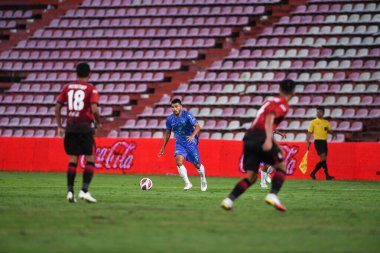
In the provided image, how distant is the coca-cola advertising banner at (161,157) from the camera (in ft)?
96.2

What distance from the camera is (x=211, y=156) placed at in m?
31.5

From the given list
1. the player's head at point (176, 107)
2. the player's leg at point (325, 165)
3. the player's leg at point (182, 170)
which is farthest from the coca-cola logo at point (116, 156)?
the player's head at point (176, 107)

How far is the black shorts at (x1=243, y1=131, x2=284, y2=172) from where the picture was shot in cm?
1326

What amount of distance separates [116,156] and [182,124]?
12.2 metres

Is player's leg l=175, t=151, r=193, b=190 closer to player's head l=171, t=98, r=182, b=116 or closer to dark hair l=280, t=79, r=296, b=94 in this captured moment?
player's head l=171, t=98, r=182, b=116

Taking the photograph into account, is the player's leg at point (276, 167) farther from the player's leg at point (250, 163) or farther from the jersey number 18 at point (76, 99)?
the jersey number 18 at point (76, 99)

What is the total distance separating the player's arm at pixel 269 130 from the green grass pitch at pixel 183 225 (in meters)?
1.00

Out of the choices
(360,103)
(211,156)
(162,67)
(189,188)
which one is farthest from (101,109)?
(189,188)

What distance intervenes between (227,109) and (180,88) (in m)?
2.91

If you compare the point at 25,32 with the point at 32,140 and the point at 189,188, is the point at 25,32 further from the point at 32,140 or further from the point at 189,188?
the point at 189,188

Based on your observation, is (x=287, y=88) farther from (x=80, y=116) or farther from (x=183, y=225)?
(x=80, y=116)

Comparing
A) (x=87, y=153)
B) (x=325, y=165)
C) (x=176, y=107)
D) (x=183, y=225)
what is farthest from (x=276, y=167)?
(x=325, y=165)

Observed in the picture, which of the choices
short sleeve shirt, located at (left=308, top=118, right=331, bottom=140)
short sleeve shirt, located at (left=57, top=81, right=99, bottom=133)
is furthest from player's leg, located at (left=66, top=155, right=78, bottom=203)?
short sleeve shirt, located at (left=308, top=118, right=331, bottom=140)

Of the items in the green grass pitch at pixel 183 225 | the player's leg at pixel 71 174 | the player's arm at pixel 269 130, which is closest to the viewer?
the green grass pitch at pixel 183 225
